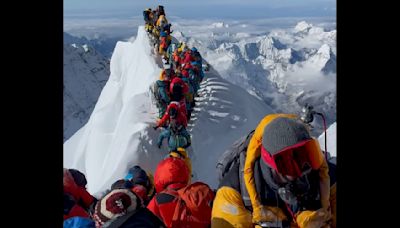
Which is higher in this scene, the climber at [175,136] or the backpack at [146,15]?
the backpack at [146,15]

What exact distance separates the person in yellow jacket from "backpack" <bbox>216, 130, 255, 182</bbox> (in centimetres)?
10

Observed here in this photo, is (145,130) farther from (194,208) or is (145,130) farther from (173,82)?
(194,208)

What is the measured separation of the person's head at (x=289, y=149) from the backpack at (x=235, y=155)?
0.23 meters

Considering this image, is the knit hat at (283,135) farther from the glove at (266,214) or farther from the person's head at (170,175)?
the person's head at (170,175)

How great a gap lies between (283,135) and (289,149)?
0.16 meters

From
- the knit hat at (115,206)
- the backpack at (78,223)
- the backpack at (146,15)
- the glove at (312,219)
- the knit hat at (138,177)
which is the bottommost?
the knit hat at (138,177)

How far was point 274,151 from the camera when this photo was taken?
2635 millimetres

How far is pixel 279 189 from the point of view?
2.80 m

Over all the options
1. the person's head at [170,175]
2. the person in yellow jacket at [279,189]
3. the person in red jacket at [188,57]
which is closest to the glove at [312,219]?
the person in yellow jacket at [279,189]

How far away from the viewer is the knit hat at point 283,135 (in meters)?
2.59

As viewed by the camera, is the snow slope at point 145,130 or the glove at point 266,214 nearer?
the glove at point 266,214

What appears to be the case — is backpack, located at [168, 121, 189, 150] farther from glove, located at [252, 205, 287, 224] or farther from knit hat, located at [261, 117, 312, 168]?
knit hat, located at [261, 117, 312, 168]
